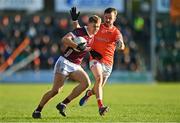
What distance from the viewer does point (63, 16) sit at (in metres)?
44.4

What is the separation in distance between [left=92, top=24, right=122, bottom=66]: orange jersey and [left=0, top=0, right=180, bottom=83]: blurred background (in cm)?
2186

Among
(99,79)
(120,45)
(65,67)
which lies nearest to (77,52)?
(65,67)

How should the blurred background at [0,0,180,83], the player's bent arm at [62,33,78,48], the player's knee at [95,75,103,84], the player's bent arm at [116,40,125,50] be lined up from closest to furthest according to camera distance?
the player's bent arm at [62,33,78,48]
the player's knee at [95,75,103,84]
the player's bent arm at [116,40,125,50]
the blurred background at [0,0,180,83]

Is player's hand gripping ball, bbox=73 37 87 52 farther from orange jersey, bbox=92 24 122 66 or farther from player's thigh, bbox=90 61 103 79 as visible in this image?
orange jersey, bbox=92 24 122 66

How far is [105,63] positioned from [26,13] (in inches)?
1075

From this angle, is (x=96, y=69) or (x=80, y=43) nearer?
(x=80, y=43)

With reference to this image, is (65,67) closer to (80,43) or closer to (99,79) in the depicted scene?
(80,43)

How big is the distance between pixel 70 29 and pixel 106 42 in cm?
2478

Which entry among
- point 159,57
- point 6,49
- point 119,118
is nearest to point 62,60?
point 119,118

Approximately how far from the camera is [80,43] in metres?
15.4

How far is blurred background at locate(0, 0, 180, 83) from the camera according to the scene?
40750 mm

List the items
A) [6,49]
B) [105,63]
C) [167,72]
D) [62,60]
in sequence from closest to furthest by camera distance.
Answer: [62,60] → [105,63] → [6,49] → [167,72]

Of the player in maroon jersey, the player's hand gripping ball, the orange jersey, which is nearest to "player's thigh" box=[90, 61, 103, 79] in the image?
the orange jersey

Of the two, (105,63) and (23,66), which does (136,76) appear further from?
(105,63)
